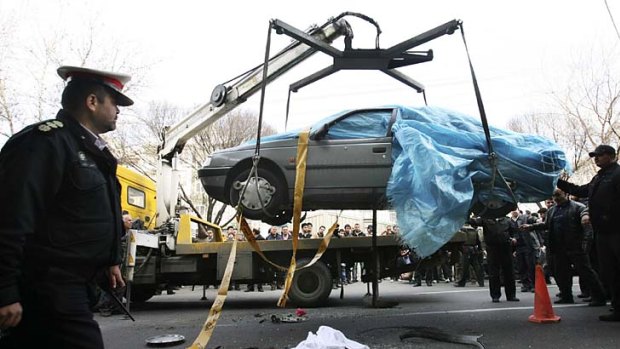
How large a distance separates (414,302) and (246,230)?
13.5ft

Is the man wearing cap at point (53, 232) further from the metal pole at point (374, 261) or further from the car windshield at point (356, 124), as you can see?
the metal pole at point (374, 261)

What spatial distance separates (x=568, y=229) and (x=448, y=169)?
3.40 meters

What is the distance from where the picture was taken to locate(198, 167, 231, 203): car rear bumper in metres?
6.02

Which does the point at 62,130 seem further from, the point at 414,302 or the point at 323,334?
the point at 414,302

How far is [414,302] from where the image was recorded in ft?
26.9

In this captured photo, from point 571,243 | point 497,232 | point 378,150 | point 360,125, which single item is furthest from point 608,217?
point 360,125

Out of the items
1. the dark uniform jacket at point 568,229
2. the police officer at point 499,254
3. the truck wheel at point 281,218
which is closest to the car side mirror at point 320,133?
the truck wheel at point 281,218

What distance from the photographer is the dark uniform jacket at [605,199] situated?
5324mm

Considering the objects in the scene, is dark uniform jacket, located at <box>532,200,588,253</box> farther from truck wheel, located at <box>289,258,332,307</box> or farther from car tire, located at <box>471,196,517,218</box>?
truck wheel, located at <box>289,258,332,307</box>

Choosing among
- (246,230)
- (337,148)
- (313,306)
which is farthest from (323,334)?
(313,306)

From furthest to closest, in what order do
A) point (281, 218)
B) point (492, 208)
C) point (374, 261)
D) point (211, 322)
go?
1. point (374, 261)
2. point (281, 218)
3. point (492, 208)
4. point (211, 322)

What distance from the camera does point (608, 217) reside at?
5332 millimetres

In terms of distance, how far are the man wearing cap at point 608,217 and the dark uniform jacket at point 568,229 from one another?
1287 millimetres

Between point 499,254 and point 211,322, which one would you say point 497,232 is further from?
point 211,322
